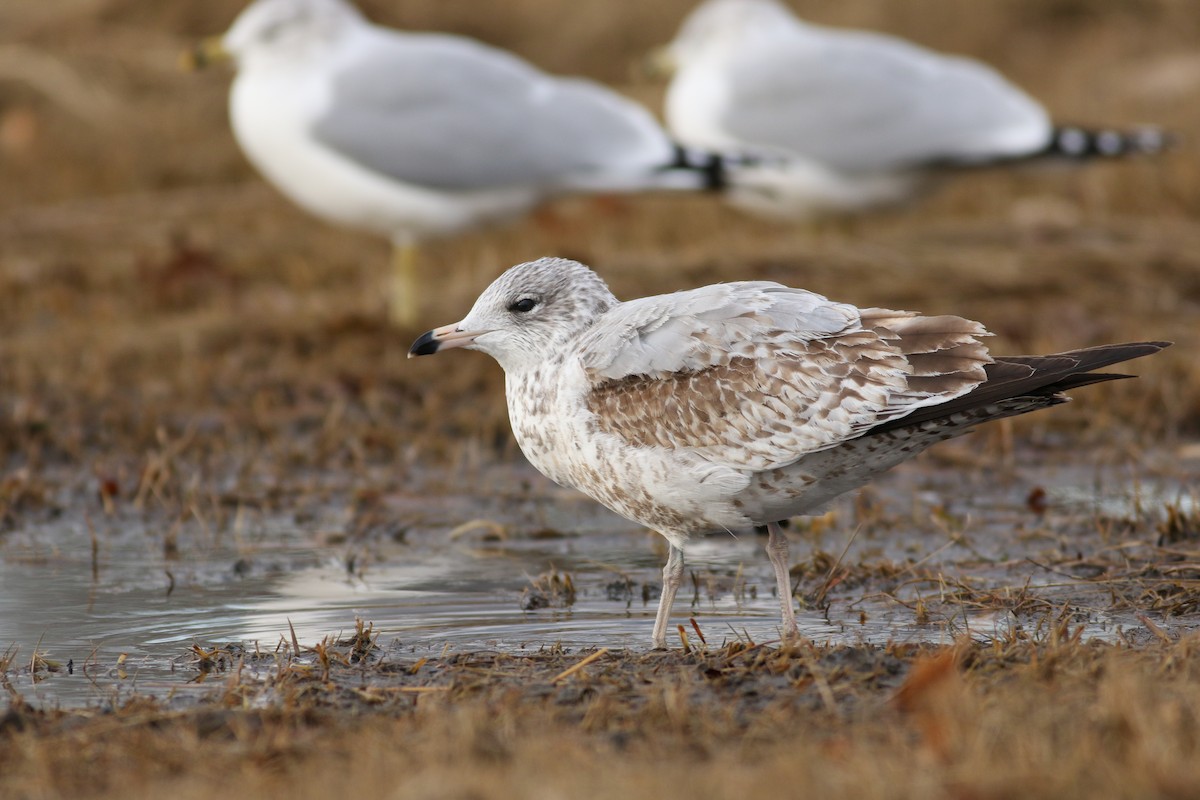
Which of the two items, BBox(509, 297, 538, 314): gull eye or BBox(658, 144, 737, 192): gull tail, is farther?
BBox(658, 144, 737, 192): gull tail

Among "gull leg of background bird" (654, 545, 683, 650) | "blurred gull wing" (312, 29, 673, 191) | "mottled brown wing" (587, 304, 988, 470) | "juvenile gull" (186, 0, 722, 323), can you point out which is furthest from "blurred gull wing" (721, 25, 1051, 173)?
"gull leg of background bird" (654, 545, 683, 650)

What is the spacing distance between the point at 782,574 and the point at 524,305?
122cm

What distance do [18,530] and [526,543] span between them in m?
2.16

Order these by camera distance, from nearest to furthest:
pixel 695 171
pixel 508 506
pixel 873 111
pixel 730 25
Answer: pixel 508 506
pixel 695 171
pixel 873 111
pixel 730 25

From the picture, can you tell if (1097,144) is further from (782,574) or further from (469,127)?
(782,574)

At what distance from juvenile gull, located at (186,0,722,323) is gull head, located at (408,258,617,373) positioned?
14.8 feet

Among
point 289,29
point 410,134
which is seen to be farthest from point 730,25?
point 289,29

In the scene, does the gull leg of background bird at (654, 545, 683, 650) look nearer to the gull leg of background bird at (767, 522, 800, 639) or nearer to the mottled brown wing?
the gull leg of background bird at (767, 522, 800, 639)

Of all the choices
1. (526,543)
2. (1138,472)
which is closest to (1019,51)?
(1138,472)

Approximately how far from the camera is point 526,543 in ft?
22.2

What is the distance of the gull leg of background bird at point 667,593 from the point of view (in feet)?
16.0

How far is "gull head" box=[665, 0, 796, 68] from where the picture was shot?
11.9m

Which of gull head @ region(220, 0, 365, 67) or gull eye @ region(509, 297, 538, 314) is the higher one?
gull head @ region(220, 0, 365, 67)

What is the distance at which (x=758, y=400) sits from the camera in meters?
4.82
